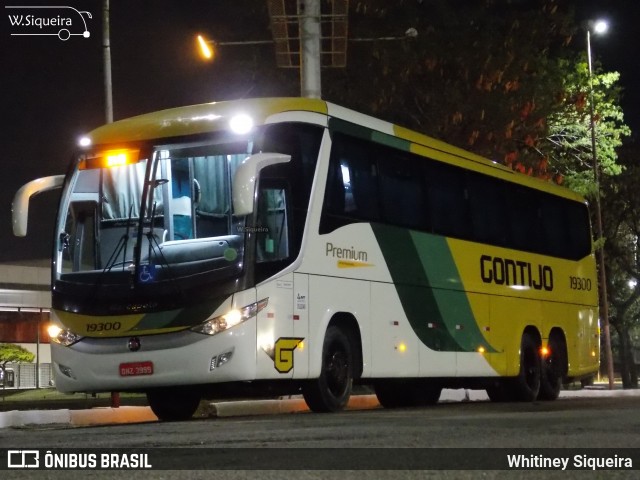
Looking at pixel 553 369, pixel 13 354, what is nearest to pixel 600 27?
pixel 553 369

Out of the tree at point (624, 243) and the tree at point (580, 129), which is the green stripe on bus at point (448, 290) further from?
the tree at point (624, 243)

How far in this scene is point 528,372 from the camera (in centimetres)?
2191

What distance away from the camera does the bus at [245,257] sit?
47.0 ft

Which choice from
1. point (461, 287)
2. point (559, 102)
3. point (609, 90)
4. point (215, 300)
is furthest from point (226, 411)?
point (609, 90)

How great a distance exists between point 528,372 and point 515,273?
1.86 metres

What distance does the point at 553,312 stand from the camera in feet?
75.2

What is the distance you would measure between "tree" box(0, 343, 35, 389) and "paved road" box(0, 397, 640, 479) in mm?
31401

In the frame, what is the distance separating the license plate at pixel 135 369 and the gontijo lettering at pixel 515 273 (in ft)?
24.1

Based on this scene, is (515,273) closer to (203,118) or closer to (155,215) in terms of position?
(203,118)

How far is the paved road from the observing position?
7543 millimetres

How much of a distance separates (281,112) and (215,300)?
98.3 inches

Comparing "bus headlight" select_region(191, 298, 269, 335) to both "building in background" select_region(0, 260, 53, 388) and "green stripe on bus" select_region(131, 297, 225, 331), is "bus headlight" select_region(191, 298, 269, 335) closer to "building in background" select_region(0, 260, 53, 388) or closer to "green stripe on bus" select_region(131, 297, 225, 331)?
"green stripe on bus" select_region(131, 297, 225, 331)

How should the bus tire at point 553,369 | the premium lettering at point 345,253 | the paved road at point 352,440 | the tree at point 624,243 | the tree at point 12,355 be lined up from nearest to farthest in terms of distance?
the paved road at point 352,440
the premium lettering at point 345,253
the bus tire at point 553,369
the tree at point 12,355
the tree at point 624,243

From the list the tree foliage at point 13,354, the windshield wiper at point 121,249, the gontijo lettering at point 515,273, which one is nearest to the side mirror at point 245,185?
the windshield wiper at point 121,249
